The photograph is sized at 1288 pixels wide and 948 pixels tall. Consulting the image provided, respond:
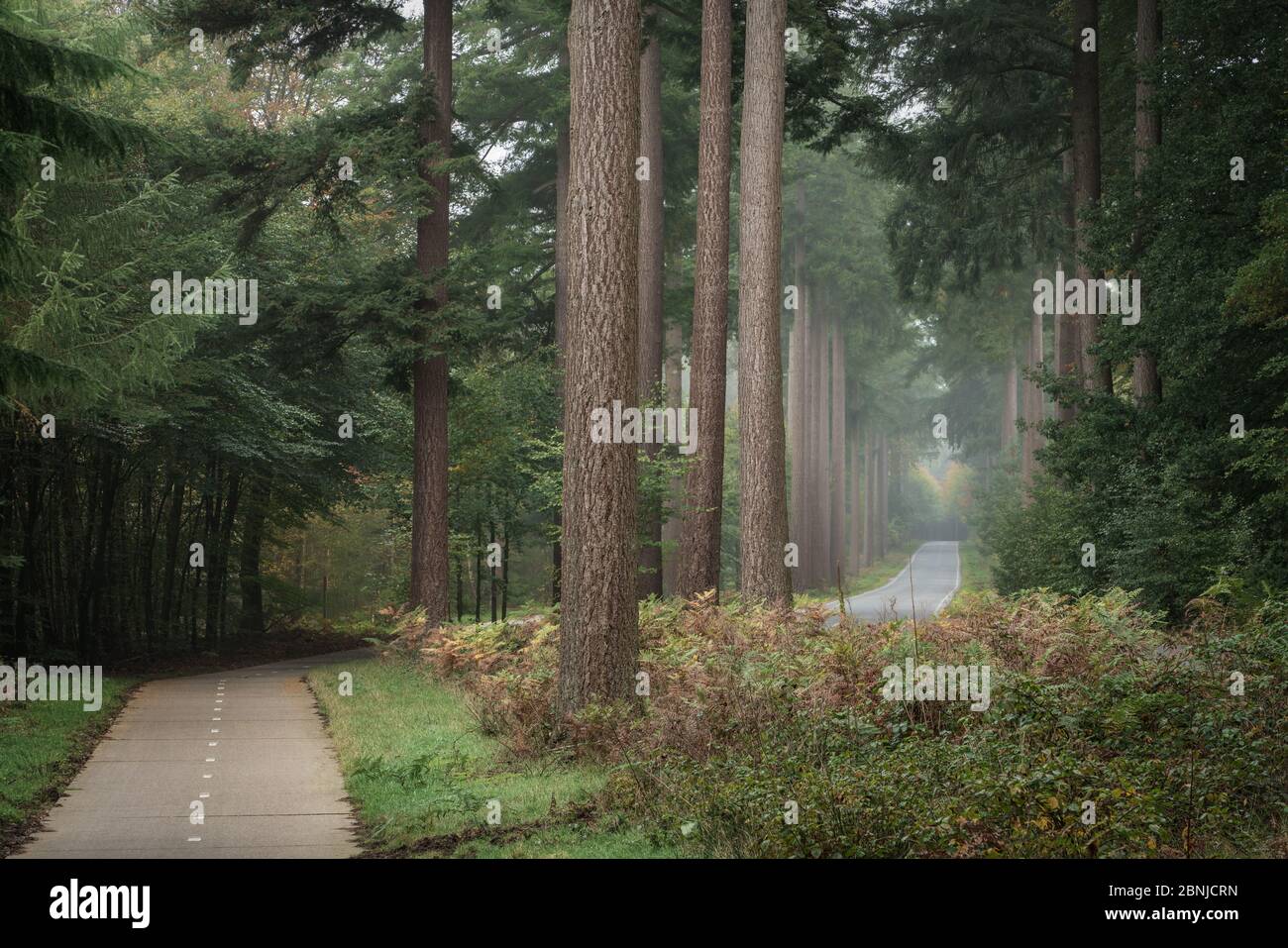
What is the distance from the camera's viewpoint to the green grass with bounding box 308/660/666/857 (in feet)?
28.4

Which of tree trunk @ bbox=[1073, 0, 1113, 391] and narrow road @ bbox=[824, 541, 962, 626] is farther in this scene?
narrow road @ bbox=[824, 541, 962, 626]

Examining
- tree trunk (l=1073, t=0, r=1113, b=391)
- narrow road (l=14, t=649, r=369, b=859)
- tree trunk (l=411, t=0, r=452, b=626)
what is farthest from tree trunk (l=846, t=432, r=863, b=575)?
narrow road (l=14, t=649, r=369, b=859)

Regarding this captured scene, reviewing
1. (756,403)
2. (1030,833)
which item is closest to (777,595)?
(756,403)

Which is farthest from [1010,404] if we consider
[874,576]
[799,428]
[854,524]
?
[799,428]

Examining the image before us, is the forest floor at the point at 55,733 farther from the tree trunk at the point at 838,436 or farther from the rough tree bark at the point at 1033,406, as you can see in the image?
the tree trunk at the point at 838,436

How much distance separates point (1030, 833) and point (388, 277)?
1674 cm

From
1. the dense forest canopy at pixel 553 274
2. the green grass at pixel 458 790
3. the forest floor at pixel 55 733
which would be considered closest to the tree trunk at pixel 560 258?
the dense forest canopy at pixel 553 274

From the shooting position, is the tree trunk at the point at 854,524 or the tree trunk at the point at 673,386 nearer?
the tree trunk at the point at 673,386

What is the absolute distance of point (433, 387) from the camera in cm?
2281

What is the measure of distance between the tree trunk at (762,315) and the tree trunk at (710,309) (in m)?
1.61

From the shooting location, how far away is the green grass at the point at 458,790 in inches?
341

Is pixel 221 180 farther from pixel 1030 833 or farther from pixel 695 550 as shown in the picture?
pixel 1030 833

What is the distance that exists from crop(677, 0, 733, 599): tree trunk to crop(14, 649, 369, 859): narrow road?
6.35m

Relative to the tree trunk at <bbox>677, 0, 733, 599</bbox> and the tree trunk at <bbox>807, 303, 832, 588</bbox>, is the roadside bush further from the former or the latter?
the tree trunk at <bbox>807, 303, 832, 588</bbox>
